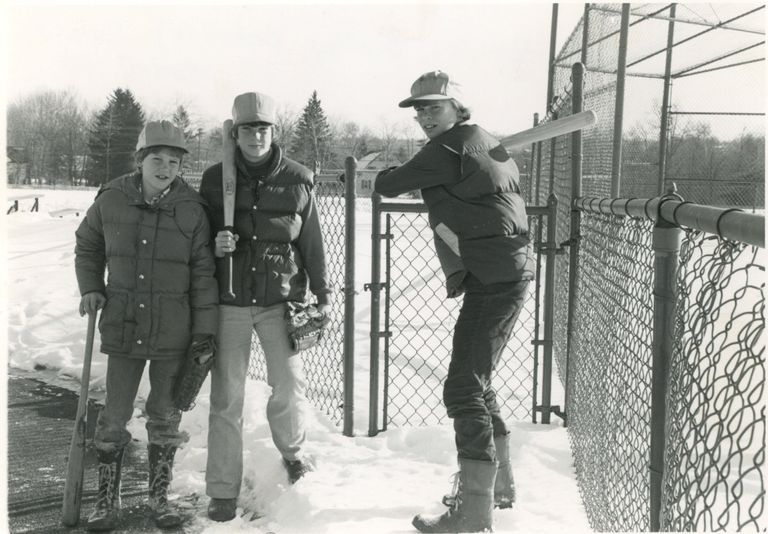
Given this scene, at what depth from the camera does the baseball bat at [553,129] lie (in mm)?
3059

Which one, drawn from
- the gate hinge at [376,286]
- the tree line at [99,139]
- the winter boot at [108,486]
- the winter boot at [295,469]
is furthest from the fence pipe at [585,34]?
the tree line at [99,139]

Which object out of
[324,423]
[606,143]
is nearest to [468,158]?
[324,423]

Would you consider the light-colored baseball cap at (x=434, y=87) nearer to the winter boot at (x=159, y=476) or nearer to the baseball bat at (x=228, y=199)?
the baseball bat at (x=228, y=199)

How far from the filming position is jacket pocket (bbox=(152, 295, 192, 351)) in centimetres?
320

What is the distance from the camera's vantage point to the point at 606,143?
21.5 feet

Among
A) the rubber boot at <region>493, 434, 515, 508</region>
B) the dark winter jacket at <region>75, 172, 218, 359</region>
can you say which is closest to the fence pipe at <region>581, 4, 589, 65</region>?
the rubber boot at <region>493, 434, 515, 508</region>

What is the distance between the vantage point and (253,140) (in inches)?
131

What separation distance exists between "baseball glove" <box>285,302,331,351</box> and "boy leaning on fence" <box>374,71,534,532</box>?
31.4 inches

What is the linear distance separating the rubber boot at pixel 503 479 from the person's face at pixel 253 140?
171cm

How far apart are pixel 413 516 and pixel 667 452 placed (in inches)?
57.4

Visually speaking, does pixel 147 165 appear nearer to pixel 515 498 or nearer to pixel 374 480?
pixel 374 480

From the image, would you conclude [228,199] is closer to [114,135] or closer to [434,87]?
[434,87]

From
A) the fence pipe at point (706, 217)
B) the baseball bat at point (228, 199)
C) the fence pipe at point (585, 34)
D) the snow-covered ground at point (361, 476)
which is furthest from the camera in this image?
the fence pipe at point (585, 34)

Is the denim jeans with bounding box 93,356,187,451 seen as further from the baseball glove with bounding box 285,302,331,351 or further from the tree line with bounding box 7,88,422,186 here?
the tree line with bounding box 7,88,422,186
